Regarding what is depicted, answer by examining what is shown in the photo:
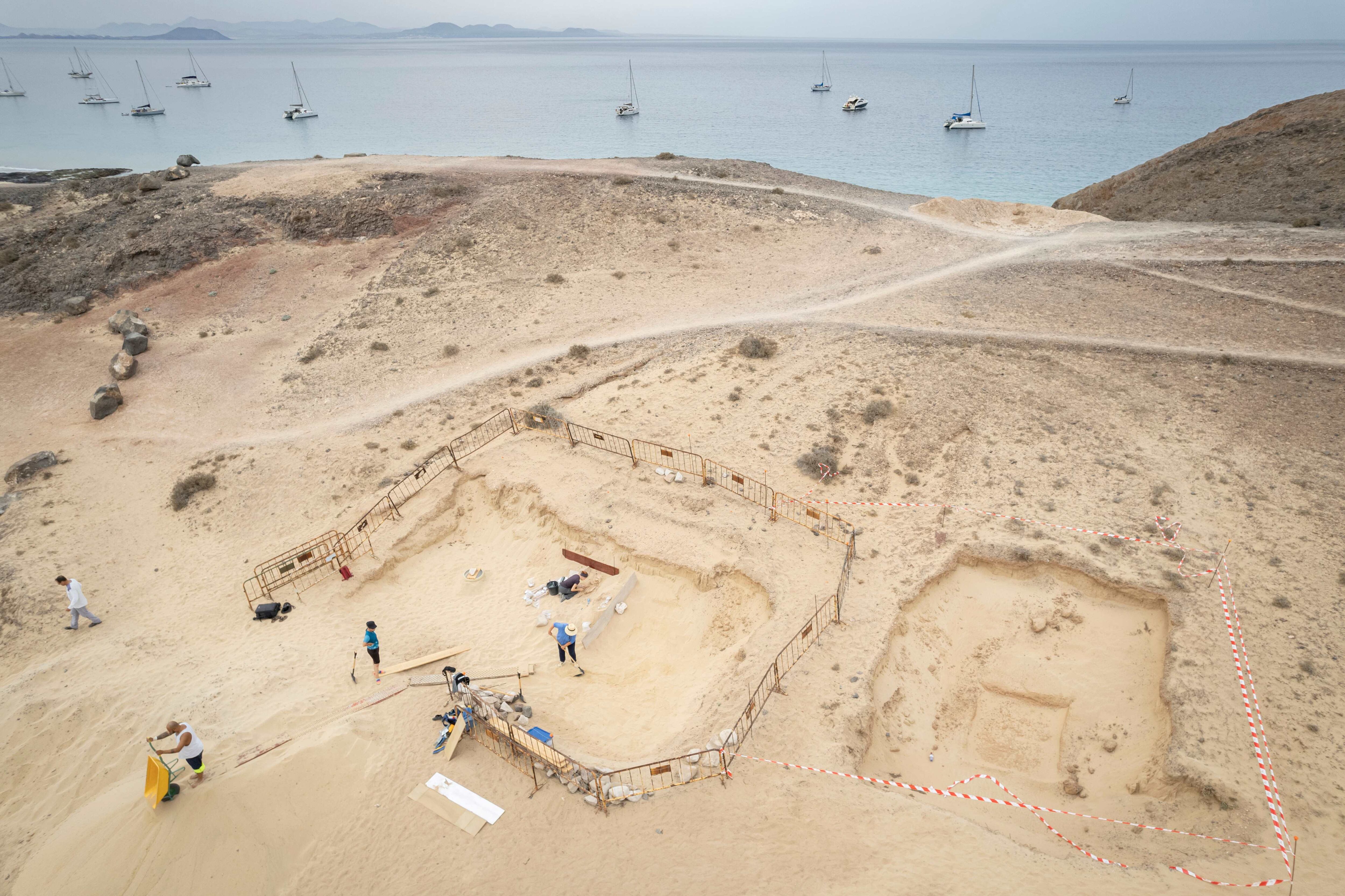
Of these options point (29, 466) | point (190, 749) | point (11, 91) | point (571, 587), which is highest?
point (11, 91)

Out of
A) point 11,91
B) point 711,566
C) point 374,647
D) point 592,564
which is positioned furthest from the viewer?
point 11,91

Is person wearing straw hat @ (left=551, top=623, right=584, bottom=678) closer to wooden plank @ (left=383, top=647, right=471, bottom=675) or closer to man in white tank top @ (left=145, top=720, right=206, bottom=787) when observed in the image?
wooden plank @ (left=383, top=647, right=471, bottom=675)

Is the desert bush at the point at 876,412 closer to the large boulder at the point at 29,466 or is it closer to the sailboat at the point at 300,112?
the large boulder at the point at 29,466

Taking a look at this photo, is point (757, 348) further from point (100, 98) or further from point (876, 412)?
point (100, 98)

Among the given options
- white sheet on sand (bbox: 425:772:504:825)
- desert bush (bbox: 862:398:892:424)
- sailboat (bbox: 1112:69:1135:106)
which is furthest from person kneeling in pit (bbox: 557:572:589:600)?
sailboat (bbox: 1112:69:1135:106)

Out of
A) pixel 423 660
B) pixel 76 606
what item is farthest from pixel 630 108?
pixel 423 660

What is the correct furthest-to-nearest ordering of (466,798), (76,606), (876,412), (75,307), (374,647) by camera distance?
(75,307) < (876,412) < (76,606) < (374,647) < (466,798)
